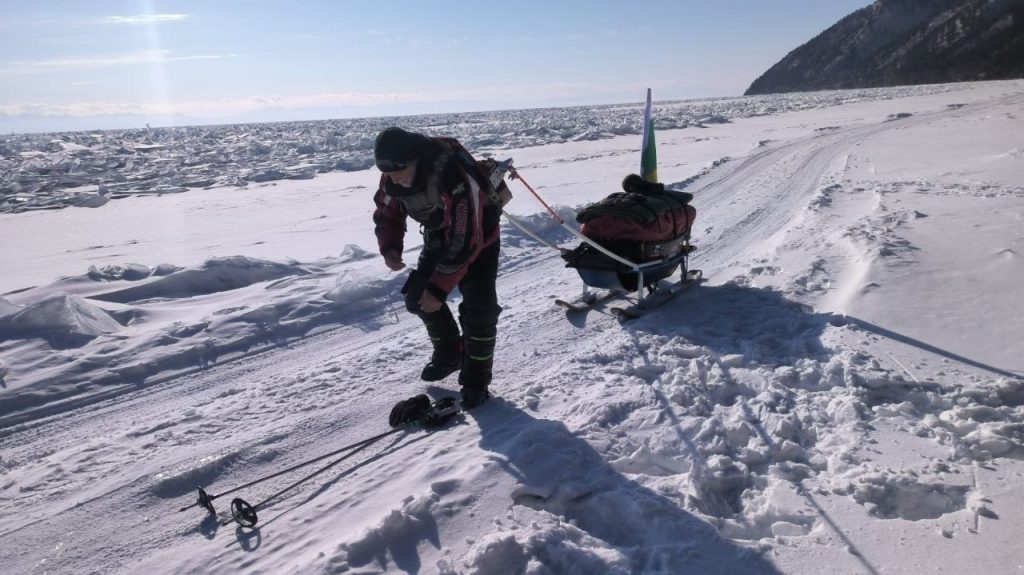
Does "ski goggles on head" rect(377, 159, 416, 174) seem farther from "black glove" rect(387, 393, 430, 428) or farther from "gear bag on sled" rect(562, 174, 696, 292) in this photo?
"gear bag on sled" rect(562, 174, 696, 292)

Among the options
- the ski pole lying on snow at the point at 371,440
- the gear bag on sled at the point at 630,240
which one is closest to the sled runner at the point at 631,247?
the gear bag on sled at the point at 630,240

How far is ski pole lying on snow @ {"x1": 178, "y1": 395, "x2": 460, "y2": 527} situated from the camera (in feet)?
8.55

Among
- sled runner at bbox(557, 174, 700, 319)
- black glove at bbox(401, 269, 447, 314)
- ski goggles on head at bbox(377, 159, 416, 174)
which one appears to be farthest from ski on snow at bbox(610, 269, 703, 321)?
ski goggles on head at bbox(377, 159, 416, 174)

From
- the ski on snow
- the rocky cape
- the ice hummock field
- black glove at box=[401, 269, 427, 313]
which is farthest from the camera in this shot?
the rocky cape

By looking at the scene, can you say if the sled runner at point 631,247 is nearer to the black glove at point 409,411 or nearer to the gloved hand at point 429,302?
the gloved hand at point 429,302

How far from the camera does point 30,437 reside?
3.54 meters

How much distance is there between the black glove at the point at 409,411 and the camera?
3398 millimetres

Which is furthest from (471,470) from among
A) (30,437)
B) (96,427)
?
(30,437)

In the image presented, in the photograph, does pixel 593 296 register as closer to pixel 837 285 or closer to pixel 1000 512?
pixel 837 285

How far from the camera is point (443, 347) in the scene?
3928 mm

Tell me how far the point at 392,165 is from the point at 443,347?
134 centimetres

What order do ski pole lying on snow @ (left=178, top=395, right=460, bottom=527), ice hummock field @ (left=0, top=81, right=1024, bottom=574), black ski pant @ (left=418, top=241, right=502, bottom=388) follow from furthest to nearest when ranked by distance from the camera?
black ski pant @ (left=418, top=241, right=502, bottom=388), ski pole lying on snow @ (left=178, top=395, right=460, bottom=527), ice hummock field @ (left=0, top=81, right=1024, bottom=574)

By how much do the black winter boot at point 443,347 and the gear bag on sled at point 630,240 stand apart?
1.55 meters

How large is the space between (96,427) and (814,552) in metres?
3.96
